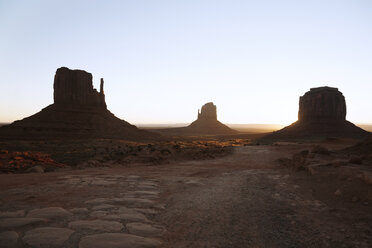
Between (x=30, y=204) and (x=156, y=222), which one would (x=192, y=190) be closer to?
(x=156, y=222)

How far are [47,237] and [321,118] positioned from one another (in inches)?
3104

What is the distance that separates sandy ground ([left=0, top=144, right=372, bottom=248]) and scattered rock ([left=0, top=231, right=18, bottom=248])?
6 cm

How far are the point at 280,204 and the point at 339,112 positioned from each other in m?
80.4

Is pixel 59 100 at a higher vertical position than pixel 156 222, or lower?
higher

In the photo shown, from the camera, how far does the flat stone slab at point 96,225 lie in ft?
11.2

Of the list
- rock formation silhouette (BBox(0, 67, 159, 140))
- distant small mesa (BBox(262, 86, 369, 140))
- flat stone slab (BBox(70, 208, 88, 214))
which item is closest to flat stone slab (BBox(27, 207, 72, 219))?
flat stone slab (BBox(70, 208, 88, 214))

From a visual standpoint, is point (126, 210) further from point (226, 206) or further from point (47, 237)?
point (226, 206)

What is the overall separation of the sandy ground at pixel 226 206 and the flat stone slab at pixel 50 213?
138 mm

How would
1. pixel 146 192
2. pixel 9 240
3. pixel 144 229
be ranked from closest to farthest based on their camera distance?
pixel 9 240 → pixel 144 229 → pixel 146 192

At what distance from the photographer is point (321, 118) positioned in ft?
225

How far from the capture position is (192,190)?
20.0 ft

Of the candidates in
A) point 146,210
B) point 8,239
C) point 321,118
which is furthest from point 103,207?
point 321,118

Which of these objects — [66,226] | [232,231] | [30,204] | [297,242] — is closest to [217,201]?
[232,231]

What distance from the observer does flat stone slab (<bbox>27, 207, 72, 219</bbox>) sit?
3.87m
